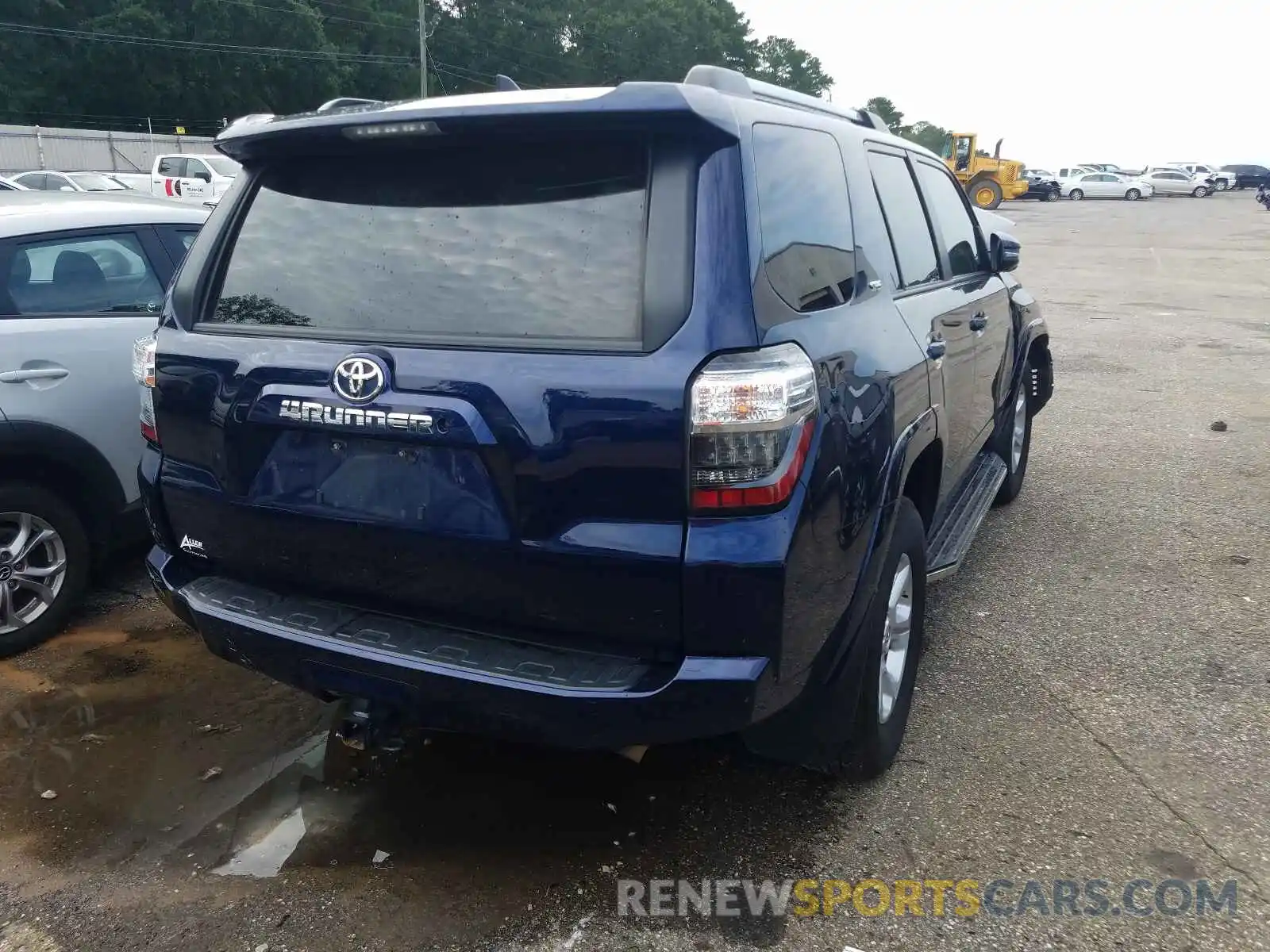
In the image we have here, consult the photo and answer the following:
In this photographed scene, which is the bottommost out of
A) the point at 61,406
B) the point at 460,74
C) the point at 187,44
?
the point at 61,406

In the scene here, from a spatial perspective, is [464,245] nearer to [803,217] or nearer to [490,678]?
[803,217]

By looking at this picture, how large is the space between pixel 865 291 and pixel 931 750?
4.90ft

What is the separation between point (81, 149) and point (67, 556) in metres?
43.5

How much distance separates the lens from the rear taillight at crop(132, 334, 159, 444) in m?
2.89

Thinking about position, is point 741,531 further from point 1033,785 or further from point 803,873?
point 1033,785

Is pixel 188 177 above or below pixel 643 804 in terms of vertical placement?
above

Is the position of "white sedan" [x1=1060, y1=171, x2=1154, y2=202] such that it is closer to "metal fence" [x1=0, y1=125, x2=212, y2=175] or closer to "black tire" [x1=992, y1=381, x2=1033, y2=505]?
"metal fence" [x1=0, y1=125, x2=212, y2=175]

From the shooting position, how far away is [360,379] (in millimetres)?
Answer: 2400

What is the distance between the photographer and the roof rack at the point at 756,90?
99.0 inches

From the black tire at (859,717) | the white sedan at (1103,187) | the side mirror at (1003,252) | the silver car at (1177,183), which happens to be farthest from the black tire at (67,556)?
the silver car at (1177,183)

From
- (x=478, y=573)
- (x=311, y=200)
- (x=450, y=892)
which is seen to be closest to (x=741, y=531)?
(x=478, y=573)

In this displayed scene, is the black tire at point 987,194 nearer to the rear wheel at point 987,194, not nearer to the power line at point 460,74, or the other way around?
the rear wheel at point 987,194

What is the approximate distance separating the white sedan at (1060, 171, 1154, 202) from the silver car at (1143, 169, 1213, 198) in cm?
246

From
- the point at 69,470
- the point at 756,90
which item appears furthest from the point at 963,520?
the point at 69,470
